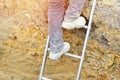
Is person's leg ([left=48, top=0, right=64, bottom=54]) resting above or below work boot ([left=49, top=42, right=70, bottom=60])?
above

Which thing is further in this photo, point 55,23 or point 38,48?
point 38,48

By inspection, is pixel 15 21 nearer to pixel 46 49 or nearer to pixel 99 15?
pixel 46 49

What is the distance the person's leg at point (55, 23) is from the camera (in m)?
2.51

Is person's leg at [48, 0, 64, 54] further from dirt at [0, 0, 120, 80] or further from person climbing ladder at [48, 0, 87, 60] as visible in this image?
dirt at [0, 0, 120, 80]

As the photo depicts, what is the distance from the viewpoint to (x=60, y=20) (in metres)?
2.59

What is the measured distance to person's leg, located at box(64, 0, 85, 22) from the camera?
2482mm

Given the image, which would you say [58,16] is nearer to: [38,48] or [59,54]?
[59,54]

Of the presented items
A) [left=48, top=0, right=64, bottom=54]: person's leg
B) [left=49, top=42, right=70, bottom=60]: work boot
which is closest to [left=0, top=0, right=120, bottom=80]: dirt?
[left=49, top=42, right=70, bottom=60]: work boot

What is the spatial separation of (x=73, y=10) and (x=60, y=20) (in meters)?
0.15

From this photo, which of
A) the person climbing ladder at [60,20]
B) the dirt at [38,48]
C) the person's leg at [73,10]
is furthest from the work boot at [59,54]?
the person's leg at [73,10]

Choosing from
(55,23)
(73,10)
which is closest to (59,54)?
(55,23)

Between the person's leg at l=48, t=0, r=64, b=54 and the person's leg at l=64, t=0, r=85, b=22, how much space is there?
6 centimetres

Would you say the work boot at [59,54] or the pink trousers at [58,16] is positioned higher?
the pink trousers at [58,16]

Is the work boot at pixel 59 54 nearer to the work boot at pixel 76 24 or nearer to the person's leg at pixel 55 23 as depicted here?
the person's leg at pixel 55 23
